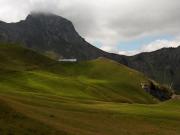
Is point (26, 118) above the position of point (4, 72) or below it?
below

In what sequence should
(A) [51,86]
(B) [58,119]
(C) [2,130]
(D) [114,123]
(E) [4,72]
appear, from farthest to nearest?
(E) [4,72] < (A) [51,86] < (D) [114,123] < (B) [58,119] < (C) [2,130]

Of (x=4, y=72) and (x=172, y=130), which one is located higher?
(x=4, y=72)

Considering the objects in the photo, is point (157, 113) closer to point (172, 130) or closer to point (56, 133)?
point (172, 130)

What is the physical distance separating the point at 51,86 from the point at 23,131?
122 m

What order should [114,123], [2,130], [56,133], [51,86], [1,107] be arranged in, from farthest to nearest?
[51,86]
[114,123]
[1,107]
[56,133]
[2,130]

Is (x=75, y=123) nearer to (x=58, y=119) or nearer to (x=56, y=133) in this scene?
(x=58, y=119)

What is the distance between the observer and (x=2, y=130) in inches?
1460

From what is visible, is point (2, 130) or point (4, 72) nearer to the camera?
point (2, 130)

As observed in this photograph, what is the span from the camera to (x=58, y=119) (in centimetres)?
5306

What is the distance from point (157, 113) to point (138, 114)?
5685 mm

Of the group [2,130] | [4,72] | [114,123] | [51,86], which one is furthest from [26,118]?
[4,72]

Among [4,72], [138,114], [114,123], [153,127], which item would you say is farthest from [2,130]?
[4,72]

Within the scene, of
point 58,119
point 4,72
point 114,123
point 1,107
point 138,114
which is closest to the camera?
point 1,107

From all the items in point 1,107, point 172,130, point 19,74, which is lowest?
point 172,130
